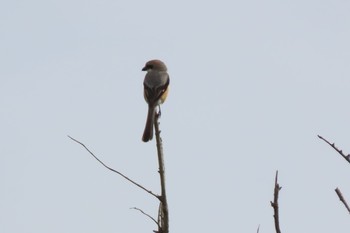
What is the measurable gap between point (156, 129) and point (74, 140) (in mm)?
1114

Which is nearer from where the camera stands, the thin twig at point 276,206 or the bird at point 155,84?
the thin twig at point 276,206

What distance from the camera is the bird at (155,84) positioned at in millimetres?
10836

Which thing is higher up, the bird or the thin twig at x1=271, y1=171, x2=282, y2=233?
the bird

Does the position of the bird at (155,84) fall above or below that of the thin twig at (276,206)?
above

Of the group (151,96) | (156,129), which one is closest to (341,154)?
(156,129)

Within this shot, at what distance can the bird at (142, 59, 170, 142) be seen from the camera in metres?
10.8

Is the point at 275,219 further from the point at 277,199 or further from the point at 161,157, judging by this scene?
the point at 161,157

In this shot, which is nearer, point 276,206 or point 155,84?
point 276,206

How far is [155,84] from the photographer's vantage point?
11453mm

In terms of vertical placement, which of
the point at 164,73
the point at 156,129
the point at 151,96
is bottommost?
the point at 156,129

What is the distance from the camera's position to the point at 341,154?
11.3 ft

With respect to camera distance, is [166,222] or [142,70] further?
[142,70]

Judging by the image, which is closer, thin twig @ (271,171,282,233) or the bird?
thin twig @ (271,171,282,233)

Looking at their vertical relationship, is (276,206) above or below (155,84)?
below
